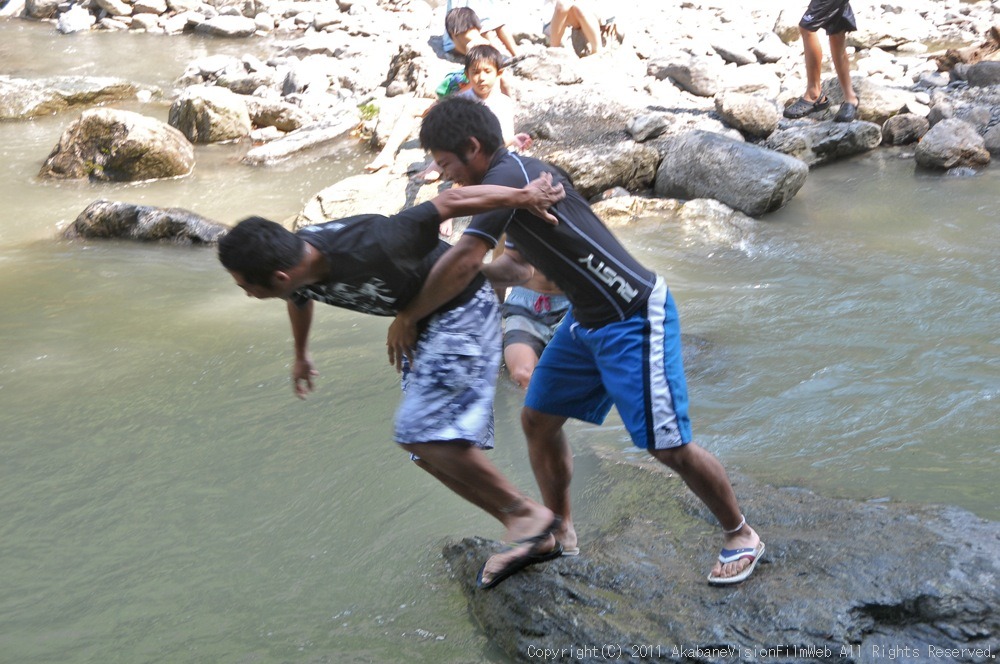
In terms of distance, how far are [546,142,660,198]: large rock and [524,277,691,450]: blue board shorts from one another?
16.6 ft

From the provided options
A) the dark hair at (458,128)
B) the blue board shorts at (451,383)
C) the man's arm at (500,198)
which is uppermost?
the dark hair at (458,128)

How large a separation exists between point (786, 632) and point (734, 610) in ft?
0.57

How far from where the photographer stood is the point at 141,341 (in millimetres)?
6168

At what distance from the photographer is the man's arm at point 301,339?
3240 mm

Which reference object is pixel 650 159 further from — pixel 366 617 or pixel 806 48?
pixel 366 617

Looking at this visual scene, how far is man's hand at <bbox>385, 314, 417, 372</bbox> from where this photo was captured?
2.99m

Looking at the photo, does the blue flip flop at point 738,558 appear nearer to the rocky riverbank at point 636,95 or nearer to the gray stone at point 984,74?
the rocky riverbank at point 636,95

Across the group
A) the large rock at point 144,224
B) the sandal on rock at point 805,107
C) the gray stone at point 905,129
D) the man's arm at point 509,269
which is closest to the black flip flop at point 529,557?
the man's arm at point 509,269

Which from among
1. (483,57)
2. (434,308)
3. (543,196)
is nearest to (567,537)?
(434,308)

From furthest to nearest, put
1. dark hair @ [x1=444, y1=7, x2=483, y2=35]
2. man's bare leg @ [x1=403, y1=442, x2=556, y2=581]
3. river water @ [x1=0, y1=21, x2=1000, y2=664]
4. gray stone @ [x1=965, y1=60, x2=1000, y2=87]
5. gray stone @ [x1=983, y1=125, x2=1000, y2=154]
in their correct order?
gray stone @ [x1=965, y1=60, x2=1000, y2=87], dark hair @ [x1=444, y1=7, x2=483, y2=35], gray stone @ [x1=983, y1=125, x2=1000, y2=154], river water @ [x1=0, y1=21, x2=1000, y2=664], man's bare leg @ [x1=403, y1=442, x2=556, y2=581]

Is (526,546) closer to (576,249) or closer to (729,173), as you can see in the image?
(576,249)

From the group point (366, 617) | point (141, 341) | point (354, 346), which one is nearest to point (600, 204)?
point (354, 346)

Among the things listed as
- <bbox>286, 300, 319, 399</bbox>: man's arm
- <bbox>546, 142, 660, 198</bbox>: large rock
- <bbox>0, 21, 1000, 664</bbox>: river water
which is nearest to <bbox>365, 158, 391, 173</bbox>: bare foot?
<bbox>546, 142, 660, 198</bbox>: large rock

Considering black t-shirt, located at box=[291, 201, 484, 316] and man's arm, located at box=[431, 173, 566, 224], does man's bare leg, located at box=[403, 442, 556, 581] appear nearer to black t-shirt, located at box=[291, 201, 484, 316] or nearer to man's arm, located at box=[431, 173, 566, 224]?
black t-shirt, located at box=[291, 201, 484, 316]
